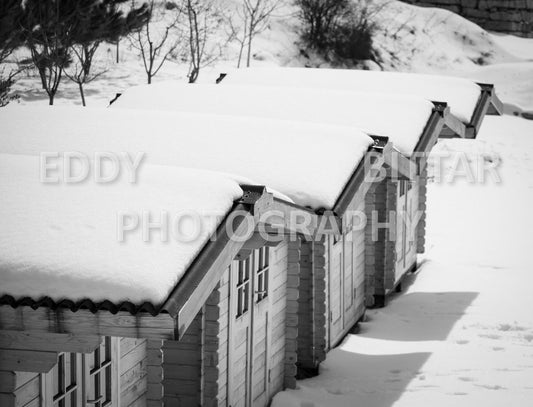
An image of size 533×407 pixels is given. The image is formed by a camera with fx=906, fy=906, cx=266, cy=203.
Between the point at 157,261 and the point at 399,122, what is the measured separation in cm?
718

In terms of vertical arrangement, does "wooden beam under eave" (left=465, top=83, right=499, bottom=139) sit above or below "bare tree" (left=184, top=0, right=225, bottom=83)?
below

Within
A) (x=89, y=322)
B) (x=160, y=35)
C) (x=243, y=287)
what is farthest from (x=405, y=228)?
(x=160, y=35)

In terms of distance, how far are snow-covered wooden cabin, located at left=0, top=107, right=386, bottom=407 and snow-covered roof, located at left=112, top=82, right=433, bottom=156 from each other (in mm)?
2136

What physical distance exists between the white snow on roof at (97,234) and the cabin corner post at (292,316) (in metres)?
3.77

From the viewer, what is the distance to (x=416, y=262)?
16406mm

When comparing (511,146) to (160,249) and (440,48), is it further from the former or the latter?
(160,249)

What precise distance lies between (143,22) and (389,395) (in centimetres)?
1511

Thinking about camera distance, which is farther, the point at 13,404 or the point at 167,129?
the point at 167,129

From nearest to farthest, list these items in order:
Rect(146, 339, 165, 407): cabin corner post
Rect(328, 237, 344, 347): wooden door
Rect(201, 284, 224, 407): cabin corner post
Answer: Rect(146, 339, 165, 407): cabin corner post
Rect(201, 284, 224, 407): cabin corner post
Rect(328, 237, 344, 347): wooden door

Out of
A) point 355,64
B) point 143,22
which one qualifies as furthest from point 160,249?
point 355,64

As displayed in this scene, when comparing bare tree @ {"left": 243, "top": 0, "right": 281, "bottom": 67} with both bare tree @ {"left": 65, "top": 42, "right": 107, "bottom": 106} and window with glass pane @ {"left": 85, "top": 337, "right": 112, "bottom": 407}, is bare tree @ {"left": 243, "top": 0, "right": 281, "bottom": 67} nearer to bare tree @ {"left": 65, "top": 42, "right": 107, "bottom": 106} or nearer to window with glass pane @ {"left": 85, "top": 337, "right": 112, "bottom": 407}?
bare tree @ {"left": 65, "top": 42, "right": 107, "bottom": 106}

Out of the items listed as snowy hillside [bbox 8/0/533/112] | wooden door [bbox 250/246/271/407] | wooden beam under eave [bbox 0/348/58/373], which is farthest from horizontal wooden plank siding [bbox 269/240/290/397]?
snowy hillside [bbox 8/0/533/112]

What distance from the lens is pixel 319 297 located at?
1071 centimetres

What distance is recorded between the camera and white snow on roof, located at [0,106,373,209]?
8188mm
